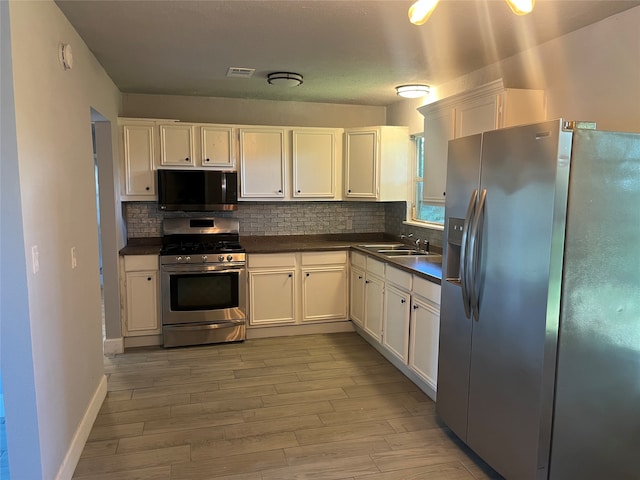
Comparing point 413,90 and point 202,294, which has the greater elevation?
point 413,90

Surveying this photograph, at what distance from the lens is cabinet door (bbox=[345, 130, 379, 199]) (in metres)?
4.60

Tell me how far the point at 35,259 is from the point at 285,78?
2425 mm

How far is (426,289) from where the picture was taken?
3129mm

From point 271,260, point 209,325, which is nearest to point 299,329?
point 271,260

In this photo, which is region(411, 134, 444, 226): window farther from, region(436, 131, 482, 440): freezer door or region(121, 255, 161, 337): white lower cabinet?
region(121, 255, 161, 337): white lower cabinet

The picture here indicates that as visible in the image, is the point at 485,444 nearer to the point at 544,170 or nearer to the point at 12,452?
the point at 544,170

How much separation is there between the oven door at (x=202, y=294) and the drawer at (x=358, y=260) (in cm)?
110

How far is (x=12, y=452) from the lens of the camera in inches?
76.6

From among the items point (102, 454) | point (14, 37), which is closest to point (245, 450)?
point (102, 454)

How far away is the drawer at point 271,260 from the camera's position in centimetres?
439

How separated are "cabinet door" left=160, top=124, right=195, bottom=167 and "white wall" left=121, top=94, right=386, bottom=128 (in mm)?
385

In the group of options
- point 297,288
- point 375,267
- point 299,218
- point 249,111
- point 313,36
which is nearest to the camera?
point 313,36

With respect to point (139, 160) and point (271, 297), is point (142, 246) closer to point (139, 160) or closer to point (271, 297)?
point (139, 160)

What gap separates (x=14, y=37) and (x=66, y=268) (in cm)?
116
